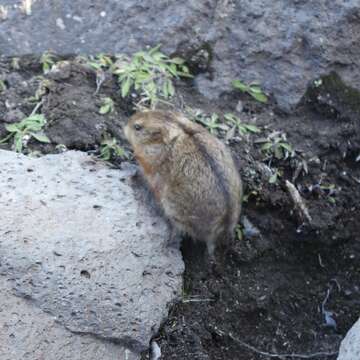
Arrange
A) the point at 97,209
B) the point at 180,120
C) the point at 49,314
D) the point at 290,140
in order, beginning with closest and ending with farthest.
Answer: the point at 49,314, the point at 97,209, the point at 180,120, the point at 290,140

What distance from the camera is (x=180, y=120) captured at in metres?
5.80

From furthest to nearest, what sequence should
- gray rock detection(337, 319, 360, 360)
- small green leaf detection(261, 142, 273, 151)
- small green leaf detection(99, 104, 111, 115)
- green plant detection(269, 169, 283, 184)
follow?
small green leaf detection(261, 142, 273, 151) < green plant detection(269, 169, 283, 184) < small green leaf detection(99, 104, 111, 115) < gray rock detection(337, 319, 360, 360)

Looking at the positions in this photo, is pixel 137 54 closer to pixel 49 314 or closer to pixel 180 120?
pixel 180 120

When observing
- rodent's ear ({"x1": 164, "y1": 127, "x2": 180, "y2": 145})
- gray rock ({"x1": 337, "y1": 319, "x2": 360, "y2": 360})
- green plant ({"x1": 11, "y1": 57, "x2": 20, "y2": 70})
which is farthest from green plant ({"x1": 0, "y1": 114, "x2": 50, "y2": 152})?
gray rock ({"x1": 337, "y1": 319, "x2": 360, "y2": 360})

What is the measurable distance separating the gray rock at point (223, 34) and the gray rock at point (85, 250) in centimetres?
166

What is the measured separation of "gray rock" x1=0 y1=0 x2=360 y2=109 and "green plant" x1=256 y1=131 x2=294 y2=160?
417mm

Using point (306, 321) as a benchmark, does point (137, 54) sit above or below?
above

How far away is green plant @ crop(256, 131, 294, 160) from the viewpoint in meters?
6.52

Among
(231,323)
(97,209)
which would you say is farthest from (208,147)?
(231,323)

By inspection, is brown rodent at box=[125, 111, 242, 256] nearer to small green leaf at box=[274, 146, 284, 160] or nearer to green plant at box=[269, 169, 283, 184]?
green plant at box=[269, 169, 283, 184]

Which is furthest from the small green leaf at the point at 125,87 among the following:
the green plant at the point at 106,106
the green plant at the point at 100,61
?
the green plant at the point at 100,61

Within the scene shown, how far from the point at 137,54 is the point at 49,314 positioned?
2.64 meters

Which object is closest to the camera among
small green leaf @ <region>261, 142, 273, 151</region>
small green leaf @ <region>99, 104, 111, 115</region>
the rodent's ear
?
the rodent's ear

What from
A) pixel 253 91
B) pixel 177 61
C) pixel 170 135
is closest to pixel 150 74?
pixel 177 61
